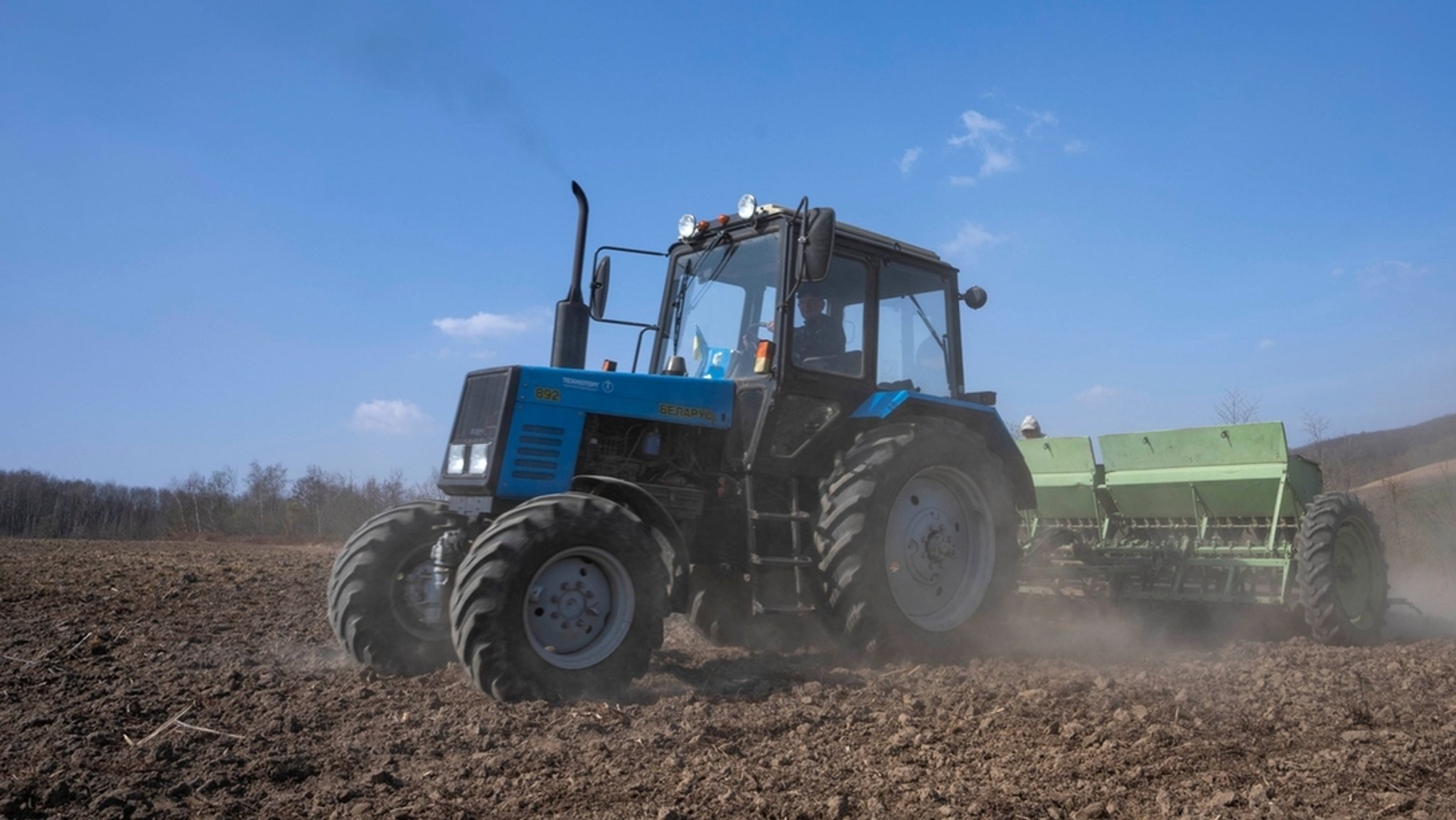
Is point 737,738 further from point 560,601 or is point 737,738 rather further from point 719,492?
point 719,492

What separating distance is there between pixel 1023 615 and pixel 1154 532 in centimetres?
129

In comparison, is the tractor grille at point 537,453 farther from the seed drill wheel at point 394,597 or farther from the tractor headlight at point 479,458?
the seed drill wheel at point 394,597

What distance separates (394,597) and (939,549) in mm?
3070

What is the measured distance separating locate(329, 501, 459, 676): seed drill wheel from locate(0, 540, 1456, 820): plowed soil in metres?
0.25

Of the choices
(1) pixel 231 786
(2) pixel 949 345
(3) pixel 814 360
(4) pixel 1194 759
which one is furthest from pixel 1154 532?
(1) pixel 231 786

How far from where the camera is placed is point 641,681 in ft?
16.2

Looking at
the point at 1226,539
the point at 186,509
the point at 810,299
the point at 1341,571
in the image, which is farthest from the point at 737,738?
the point at 186,509

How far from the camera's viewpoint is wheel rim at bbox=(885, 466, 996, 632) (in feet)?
19.2

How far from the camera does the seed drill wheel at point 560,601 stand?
13.5ft

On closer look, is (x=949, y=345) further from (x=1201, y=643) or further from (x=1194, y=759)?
(x=1194, y=759)

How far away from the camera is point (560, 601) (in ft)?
14.4

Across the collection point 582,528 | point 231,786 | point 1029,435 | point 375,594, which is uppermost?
point 1029,435

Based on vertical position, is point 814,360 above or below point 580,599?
above

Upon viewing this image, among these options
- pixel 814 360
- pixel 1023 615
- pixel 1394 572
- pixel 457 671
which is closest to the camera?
pixel 457 671
